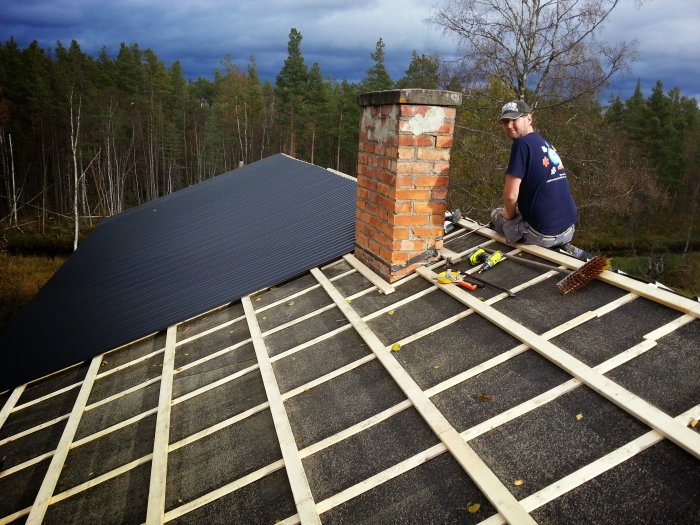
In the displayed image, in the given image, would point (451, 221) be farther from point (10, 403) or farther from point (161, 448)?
point (10, 403)

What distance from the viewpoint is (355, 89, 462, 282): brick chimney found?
136 inches

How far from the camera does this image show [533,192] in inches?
143

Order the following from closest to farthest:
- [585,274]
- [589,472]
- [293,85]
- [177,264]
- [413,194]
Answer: [589,472] < [585,274] < [413,194] < [177,264] < [293,85]

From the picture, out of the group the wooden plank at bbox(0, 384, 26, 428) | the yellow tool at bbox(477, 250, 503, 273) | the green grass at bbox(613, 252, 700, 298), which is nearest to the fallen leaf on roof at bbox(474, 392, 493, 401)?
the yellow tool at bbox(477, 250, 503, 273)

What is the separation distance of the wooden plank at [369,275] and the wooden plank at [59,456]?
2386 mm

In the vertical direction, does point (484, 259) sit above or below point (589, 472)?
above

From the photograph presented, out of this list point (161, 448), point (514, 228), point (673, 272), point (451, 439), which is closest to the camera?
point (451, 439)

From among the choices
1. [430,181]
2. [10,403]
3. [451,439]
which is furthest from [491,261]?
[10,403]

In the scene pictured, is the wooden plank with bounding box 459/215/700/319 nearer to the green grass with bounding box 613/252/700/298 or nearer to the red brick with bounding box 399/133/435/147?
the red brick with bounding box 399/133/435/147

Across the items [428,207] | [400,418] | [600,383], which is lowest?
[400,418]

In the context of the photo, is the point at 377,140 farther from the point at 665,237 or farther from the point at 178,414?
the point at 665,237

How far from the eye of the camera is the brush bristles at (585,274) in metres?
2.78

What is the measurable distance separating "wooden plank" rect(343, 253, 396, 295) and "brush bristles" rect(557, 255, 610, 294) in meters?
1.27

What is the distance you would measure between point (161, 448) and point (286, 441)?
82cm
